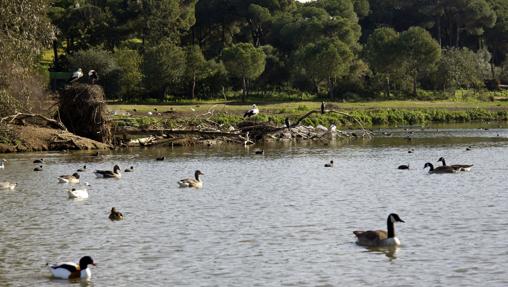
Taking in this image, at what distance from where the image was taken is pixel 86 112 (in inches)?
2421

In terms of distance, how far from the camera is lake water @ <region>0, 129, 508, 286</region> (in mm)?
21156

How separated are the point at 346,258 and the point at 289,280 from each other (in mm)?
2652

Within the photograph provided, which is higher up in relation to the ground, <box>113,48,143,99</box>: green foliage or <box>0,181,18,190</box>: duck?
<box>113,48,143,99</box>: green foliage

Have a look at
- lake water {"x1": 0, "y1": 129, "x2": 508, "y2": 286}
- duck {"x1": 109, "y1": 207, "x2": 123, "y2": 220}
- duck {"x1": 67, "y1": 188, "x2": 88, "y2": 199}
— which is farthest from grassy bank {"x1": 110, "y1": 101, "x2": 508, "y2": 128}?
duck {"x1": 109, "y1": 207, "x2": 123, "y2": 220}

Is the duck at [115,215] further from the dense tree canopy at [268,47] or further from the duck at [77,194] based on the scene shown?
the dense tree canopy at [268,47]

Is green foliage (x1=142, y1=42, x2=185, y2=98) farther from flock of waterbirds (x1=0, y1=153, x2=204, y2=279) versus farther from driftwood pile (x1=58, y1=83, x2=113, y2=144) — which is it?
flock of waterbirds (x1=0, y1=153, x2=204, y2=279)

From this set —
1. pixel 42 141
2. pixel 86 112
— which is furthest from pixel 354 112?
pixel 42 141

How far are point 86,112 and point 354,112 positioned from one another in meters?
39.0

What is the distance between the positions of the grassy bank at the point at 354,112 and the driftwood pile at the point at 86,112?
33.1 ft

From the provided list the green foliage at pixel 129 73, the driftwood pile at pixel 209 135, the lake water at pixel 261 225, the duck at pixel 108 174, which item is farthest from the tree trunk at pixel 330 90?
the duck at pixel 108 174

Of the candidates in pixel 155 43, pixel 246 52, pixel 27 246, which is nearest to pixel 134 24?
pixel 155 43

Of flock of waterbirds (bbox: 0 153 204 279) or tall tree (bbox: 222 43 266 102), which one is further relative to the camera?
tall tree (bbox: 222 43 266 102)

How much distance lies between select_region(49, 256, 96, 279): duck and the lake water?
239 mm

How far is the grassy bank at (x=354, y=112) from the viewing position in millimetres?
82188
